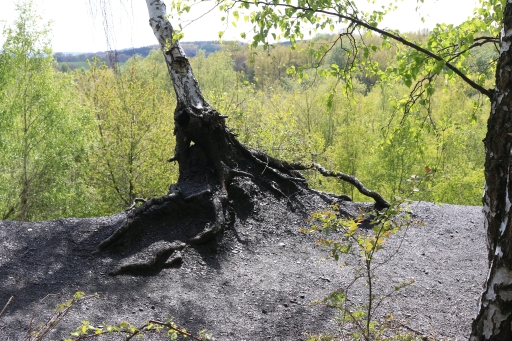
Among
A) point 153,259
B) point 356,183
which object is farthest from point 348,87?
point 356,183

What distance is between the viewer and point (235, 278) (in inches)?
199

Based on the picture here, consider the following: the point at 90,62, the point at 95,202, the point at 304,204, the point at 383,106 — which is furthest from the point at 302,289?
the point at 383,106

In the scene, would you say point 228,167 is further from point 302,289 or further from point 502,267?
point 502,267

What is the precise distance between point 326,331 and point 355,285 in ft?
3.43

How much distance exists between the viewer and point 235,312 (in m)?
4.36

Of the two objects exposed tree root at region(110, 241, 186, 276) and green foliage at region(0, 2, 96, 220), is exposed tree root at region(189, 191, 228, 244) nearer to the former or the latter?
exposed tree root at region(110, 241, 186, 276)

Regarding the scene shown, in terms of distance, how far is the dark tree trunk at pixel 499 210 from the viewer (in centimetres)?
224

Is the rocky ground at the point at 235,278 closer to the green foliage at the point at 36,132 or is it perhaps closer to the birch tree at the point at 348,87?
the birch tree at the point at 348,87

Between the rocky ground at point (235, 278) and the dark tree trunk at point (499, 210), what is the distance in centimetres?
108

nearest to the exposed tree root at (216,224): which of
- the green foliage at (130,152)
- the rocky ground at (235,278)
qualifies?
the rocky ground at (235,278)

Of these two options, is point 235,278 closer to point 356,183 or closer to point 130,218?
point 130,218

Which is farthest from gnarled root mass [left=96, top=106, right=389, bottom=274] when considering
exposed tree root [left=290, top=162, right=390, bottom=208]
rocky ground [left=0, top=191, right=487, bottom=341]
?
rocky ground [left=0, top=191, right=487, bottom=341]

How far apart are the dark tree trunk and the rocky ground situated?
1.08m

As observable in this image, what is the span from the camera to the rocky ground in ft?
13.6
